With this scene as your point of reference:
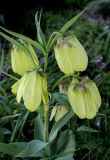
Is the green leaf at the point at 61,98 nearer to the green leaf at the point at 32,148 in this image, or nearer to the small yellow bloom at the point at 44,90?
the small yellow bloom at the point at 44,90

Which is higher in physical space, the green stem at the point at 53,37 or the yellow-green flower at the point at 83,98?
the green stem at the point at 53,37

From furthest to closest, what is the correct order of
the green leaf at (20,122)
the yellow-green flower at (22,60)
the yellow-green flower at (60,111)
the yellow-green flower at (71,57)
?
the green leaf at (20,122) → the yellow-green flower at (60,111) → the yellow-green flower at (22,60) → the yellow-green flower at (71,57)

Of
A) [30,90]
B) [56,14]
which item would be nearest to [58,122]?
[30,90]

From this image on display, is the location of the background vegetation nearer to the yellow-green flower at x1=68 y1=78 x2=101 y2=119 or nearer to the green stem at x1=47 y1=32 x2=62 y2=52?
the yellow-green flower at x1=68 y1=78 x2=101 y2=119

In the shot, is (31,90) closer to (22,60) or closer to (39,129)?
(22,60)

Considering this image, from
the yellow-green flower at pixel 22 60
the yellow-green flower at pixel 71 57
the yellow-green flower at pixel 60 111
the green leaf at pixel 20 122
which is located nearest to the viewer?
the yellow-green flower at pixel 71 57

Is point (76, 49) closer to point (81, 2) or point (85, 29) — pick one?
point (85, 29)

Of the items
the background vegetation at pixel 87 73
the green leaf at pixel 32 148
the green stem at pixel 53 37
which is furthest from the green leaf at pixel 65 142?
the green stem at pixel 53 37
